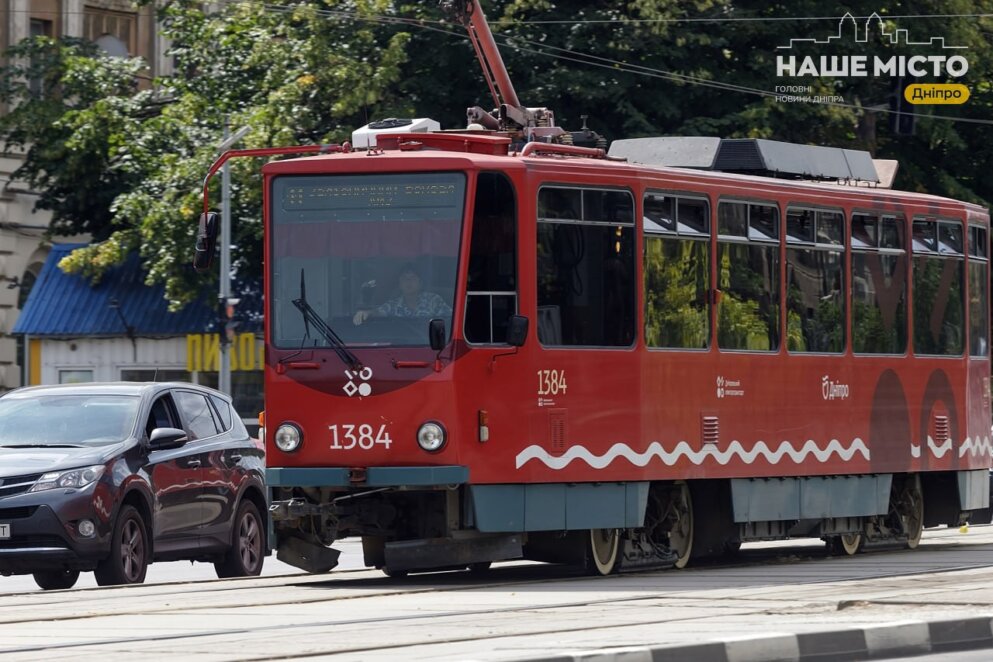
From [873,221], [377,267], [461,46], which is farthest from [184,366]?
[377,267]

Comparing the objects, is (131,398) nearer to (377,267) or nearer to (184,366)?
(377,267)

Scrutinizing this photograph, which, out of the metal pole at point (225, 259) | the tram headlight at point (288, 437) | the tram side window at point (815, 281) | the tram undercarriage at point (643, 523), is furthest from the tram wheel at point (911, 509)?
the metal pole at point (225, 259)

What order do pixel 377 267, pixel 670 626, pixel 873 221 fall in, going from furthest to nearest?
pixel 873 221, pixel 377 267, pixel 670 626

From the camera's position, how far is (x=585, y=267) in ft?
49.5

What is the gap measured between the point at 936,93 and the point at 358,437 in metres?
20.7

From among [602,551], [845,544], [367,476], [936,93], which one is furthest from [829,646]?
[936,93]

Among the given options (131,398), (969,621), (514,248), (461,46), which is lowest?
(969,621)

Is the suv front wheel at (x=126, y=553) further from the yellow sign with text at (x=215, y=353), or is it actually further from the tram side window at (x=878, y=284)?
the yellow sign with text at (x=215, y=353)

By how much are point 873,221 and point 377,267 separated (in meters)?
5.96

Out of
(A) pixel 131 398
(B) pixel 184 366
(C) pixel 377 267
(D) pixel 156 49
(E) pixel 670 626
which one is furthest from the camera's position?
(D) pixel 156 49

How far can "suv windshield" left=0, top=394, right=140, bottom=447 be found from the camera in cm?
1622

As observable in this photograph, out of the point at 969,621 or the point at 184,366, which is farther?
the point at 184,366

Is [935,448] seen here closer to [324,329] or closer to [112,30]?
[324,329]

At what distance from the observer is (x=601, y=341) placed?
15211mm
